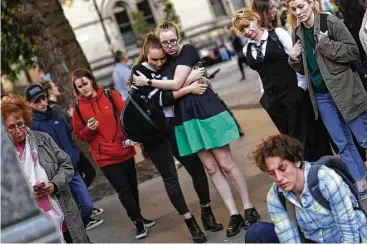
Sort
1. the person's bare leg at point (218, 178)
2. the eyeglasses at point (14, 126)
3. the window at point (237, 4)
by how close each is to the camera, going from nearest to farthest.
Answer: the eyeglasses at point (14, 126)
the person's bare leg at point (218, 178)
the window at point (237, 4)

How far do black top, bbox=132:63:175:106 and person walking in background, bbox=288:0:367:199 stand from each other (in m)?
1.13

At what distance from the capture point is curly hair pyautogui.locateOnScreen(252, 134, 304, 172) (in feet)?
10.8

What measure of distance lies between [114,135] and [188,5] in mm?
31278

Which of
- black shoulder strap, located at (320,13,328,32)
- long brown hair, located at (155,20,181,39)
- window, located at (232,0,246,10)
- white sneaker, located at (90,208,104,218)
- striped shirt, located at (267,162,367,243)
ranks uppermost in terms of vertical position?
long brown hair, located at (155,20,181,39)

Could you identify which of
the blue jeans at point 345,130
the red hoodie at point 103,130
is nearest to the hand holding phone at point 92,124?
the red hoodie at point 103,130

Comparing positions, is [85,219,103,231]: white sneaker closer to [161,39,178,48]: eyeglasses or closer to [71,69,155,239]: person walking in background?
[71,69,155,239]: person walking in background

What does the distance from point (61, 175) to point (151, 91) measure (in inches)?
44.3

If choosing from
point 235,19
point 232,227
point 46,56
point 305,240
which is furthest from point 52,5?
point 305,240

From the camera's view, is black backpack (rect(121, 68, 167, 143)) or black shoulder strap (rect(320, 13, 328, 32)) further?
black backpack (rect(121, 68, 167, 143))

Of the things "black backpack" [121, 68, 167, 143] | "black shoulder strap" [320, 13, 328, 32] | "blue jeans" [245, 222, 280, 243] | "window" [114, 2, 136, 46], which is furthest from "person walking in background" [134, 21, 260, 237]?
"window" [114, 2, 136, 46]

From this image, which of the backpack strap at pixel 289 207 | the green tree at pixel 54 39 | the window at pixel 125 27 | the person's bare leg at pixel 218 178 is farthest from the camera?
the window at pixel 125 27

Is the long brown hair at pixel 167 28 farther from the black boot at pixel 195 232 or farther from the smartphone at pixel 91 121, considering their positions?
the black boot at pixel 195 232

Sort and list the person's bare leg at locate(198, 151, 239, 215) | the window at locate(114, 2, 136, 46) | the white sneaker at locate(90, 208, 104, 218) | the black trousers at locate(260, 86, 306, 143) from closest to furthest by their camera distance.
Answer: the person's bare leg at locate(198, 151, 239, 215) < the black trousers at locate(260, 86, 306, 143) < the white sneaker at locate(90, 208, 104, 218) < the window at locate(114, 2, 136, 46)

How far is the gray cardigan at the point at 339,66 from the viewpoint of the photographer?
4.93 m
